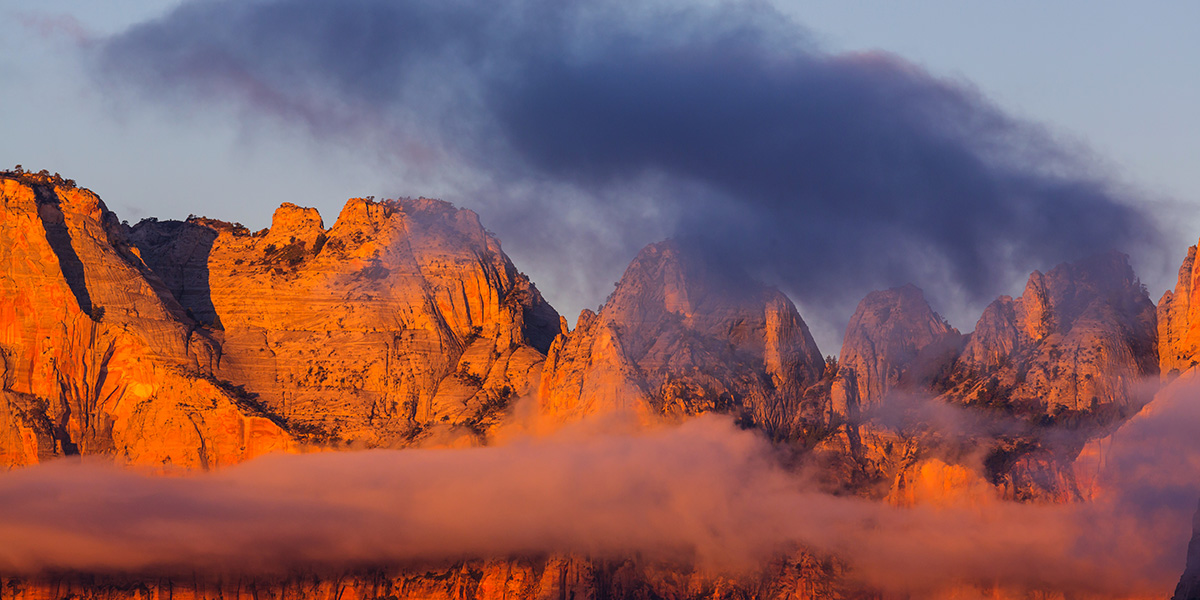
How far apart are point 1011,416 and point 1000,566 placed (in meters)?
15.9

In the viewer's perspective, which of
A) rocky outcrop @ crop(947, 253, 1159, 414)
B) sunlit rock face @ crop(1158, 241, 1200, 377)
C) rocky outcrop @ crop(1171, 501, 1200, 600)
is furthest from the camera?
rocky outcrop @ crop(947, 253, 1159, 414)

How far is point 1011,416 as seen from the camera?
19288cm

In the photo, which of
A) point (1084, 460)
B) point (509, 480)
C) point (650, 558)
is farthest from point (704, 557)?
point (1084, 460)

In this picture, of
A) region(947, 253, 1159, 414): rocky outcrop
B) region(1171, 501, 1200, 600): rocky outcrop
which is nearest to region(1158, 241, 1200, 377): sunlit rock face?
region(947, 253, 1159, 414): rocky outcrop

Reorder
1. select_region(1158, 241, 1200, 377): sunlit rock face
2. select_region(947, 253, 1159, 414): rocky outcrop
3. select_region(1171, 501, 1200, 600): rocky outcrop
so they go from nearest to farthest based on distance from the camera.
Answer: select_region(1171, 501, 1200, 600): rocky outcrop, select_region(1158, 241, 1200, 377): sunlit rock face, select_region(947, 253, 1159, 414): rocky outcrop

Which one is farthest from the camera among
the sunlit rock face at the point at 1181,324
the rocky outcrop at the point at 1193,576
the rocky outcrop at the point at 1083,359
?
the rocky outcrop at the point at 1083,359

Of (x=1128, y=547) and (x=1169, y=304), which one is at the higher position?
(x=1169, y=304)

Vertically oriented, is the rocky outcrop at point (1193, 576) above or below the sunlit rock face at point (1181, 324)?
below

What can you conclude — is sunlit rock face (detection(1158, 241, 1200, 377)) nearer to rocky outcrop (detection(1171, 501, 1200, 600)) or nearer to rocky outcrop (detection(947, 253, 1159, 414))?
rocky outcrop (detection(947, 253, 1159, 414))

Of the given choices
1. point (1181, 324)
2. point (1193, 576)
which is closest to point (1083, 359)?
point (1181, 324)

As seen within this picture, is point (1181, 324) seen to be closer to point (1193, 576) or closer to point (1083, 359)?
point (1083, 359)

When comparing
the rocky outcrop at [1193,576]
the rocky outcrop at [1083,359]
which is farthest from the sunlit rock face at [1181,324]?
the rocky outcrop at [1193,576]

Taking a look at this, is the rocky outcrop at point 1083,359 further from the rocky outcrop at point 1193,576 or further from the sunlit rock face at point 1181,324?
the rocky outcrop at point 1193,576

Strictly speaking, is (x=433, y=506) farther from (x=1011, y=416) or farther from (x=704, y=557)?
(x=1011, y=416)
